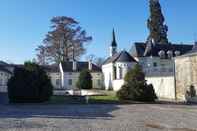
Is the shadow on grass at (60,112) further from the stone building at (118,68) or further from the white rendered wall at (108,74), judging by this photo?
the white rendered wall at (108,74)

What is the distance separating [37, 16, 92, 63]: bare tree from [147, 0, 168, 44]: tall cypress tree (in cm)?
1245

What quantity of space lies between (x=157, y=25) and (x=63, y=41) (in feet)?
60.3

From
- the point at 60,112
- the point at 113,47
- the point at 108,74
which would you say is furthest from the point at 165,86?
the point at 113,47

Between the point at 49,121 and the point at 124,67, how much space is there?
43372 millimetres

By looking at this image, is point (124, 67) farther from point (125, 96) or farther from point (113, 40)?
point (125, 96)

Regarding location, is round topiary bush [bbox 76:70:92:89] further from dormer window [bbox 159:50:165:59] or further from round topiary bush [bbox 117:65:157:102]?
round topiary bush [bbox 117:65:157:102]

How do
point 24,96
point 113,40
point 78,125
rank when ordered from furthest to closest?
point 113,40 → point 24,96 → point 78,125

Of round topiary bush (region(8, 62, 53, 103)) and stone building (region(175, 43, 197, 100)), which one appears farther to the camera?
stone building (region(175, 43, 197, 100))

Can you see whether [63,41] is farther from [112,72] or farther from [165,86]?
[165,86]

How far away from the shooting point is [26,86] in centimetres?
2755

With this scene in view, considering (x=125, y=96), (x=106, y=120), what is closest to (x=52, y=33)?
(x=125, y=96)

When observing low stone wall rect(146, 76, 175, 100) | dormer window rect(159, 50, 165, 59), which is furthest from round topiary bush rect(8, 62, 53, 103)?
dormer window rect(159, 50, 165, 59)

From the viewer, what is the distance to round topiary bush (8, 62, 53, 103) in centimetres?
2753

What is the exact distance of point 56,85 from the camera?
72.5 meters
